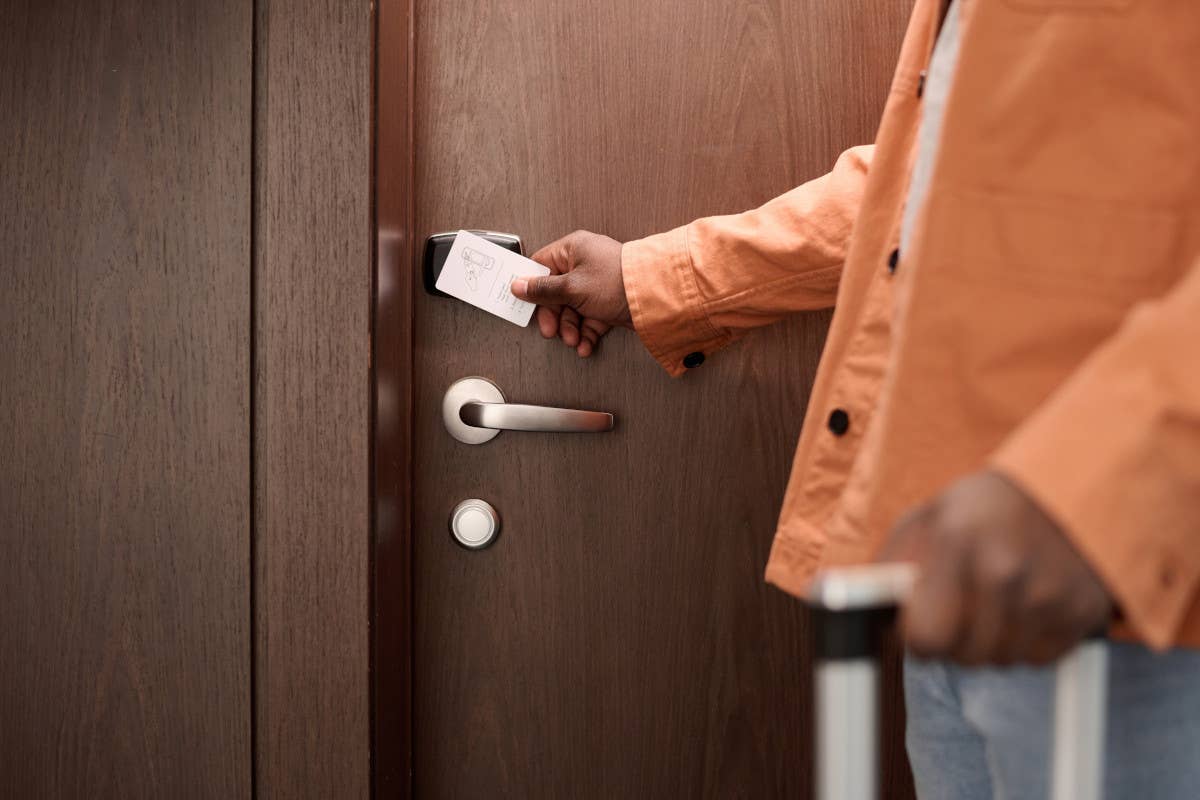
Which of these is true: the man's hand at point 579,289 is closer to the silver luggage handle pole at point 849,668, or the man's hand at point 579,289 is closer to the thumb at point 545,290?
the thumb at point 545,290

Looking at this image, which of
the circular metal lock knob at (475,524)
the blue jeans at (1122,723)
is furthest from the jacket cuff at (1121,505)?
the circular metal lock knob at (475,524)

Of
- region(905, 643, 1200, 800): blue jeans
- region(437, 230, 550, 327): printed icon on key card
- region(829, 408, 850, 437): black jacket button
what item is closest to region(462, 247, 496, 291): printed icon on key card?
region(437, 230, 550, 327): printed icon on key card

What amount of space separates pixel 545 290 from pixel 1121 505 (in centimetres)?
67

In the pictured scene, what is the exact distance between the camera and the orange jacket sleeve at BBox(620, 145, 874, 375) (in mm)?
848

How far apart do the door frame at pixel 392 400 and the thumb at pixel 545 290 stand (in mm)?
135

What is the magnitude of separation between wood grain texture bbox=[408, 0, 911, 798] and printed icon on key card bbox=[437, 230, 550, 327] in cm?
4

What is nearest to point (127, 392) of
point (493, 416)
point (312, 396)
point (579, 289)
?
point (312, 396)

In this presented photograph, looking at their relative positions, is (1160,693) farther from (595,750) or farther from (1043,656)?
(595,750)

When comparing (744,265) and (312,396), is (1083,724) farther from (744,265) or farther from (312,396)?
(312,396)

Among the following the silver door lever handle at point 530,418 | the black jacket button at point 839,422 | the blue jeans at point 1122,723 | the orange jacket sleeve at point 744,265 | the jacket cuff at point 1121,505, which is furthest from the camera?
the silver door lever handle at point 530,418

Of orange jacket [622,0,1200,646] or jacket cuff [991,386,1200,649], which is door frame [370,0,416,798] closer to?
orange jacket [622,0,1200,646]

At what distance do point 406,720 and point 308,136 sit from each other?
67 centimetres

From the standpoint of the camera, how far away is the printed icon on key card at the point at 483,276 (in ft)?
3.25

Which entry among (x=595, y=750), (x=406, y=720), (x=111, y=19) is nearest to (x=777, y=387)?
A: (x=595, y=750)
